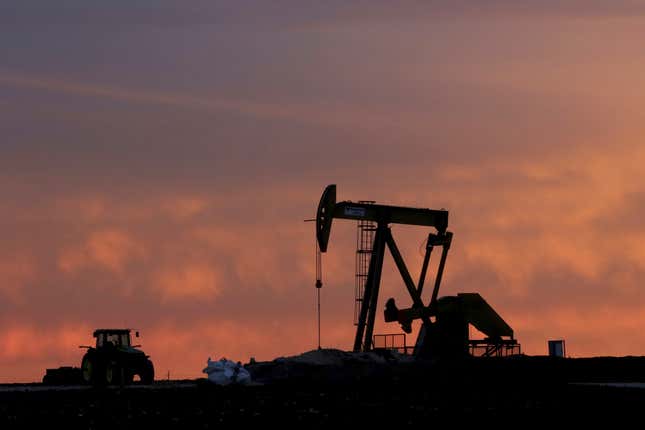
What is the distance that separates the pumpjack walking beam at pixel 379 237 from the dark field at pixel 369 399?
7166mm

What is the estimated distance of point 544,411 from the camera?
33906mm

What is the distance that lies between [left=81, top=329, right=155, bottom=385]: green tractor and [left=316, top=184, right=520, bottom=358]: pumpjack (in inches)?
402

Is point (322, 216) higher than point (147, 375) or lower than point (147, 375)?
higher

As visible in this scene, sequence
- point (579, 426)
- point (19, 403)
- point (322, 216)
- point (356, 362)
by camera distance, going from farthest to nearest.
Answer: point (322, 216)
point (356, 362)
point (19, 403)
point (579, 426)

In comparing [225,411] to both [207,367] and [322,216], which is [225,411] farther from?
[322,216]

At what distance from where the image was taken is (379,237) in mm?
56438

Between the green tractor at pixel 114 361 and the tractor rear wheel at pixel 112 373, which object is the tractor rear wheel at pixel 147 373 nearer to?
the green tractor at pixel 114 361

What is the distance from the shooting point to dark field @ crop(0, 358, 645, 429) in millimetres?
30859

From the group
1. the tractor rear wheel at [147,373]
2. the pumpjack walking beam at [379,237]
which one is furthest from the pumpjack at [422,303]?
the tractor rear wheel at [147,373]

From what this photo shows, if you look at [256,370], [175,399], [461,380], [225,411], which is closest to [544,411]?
[225,411]

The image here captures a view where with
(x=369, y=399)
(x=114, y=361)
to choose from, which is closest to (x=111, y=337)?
(x=114, y=361)

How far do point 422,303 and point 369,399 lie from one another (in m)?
18.1

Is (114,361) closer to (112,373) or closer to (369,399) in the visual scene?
(112,373)

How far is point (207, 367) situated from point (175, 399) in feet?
21.9
